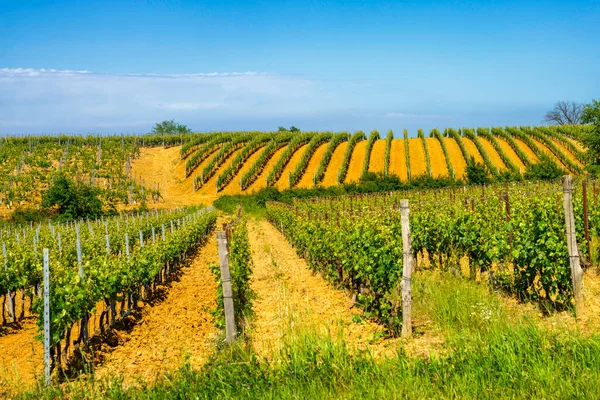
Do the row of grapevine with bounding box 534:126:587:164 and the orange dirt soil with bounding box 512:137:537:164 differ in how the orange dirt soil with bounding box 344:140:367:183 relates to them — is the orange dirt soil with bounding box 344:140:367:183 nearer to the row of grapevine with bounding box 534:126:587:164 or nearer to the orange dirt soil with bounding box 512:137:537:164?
the orange dirt soil with bounding box 512:137:537:164

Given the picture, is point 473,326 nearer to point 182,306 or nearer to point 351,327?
point 351,327

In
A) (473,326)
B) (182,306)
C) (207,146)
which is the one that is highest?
(207,146)

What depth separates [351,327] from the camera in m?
7.74

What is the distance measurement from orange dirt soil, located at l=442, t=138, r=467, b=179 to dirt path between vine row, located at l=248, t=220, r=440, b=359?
122 ft

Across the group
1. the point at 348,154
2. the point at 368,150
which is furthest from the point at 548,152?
the point at 348,154

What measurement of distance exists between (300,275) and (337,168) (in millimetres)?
41110

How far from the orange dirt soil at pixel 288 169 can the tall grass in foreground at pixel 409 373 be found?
4523 cm

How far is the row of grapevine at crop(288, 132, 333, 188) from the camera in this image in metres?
51.8

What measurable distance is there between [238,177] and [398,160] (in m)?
17.0

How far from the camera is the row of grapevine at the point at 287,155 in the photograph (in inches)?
2076

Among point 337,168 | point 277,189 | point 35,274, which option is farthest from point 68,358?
point 337,168

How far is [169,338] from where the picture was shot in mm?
8188

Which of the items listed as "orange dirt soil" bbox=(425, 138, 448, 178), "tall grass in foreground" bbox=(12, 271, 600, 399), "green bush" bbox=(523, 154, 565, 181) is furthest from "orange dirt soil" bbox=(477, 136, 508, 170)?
"tall grass in foreground" bbox=(12, 271, 600, 399)

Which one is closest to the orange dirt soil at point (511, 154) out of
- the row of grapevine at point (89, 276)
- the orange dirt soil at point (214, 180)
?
the orange dirt soil at point (214, 180)
